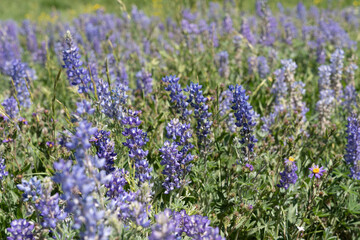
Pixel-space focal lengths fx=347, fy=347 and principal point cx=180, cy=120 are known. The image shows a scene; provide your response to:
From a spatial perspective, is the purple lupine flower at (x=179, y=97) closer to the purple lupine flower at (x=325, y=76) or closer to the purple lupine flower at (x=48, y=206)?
the purple lupine flower at (x=48, y=206)

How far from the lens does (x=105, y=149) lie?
2.26 metres

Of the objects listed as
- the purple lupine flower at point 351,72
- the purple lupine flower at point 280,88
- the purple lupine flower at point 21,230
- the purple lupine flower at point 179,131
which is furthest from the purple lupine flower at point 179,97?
the purple lupine flower at point 351,72

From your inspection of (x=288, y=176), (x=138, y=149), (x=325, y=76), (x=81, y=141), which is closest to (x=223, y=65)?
(x=325, y=76)

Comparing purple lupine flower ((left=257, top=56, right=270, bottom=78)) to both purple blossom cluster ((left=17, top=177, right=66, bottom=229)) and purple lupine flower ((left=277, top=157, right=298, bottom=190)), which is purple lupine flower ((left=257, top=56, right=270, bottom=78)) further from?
purple blossom cluster ((left=17, top=177, right=66, bottom=229))

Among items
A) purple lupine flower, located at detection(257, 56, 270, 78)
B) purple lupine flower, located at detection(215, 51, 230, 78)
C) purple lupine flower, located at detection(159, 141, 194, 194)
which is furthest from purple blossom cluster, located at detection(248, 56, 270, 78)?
purple lupine flower, located at detection(159, 141, 194, 194)

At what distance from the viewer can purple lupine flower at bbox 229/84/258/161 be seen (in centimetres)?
249

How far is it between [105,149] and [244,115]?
102 cm

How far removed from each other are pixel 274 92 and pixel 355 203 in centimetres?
166

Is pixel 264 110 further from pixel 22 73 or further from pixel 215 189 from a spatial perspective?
pixel 22 73

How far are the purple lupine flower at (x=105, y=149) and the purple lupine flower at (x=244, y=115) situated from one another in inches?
35.8

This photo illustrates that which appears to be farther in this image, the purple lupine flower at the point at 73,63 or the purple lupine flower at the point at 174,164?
the purple lupine flower at the point at 73,63

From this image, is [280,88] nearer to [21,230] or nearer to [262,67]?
[262,67]

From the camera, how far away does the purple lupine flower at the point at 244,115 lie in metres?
2.49

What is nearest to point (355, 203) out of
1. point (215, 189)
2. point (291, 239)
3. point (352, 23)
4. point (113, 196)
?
point (291, 239)
